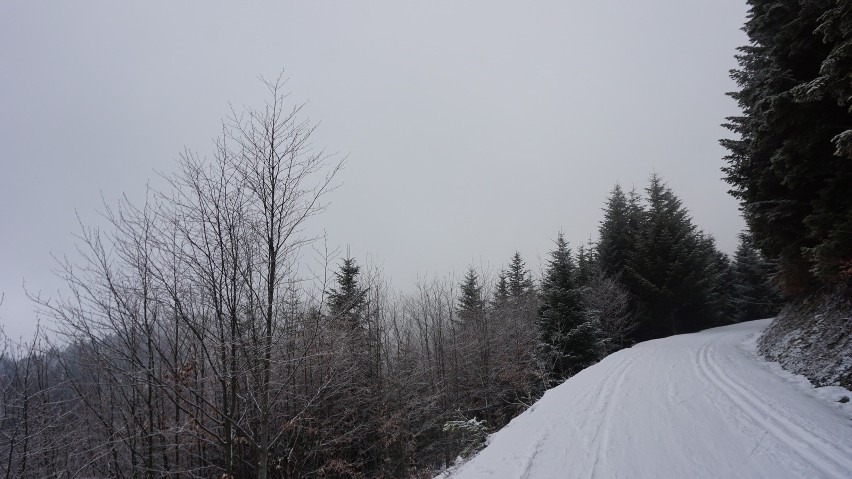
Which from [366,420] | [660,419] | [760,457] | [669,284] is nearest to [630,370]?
[660,419]

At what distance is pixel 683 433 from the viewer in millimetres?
5309

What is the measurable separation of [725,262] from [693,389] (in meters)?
35.9

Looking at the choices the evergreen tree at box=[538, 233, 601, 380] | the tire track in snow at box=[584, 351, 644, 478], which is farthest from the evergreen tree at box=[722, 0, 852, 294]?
the evergreen tree at box=[538, 233, 601, 380]

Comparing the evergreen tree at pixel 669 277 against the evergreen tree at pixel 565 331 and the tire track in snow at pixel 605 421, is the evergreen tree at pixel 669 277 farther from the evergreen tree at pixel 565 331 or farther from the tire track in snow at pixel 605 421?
the tire track in snow at pixel 605 421

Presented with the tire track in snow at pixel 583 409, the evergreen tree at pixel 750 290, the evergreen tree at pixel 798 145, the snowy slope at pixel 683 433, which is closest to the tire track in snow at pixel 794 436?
the snowy slope at pixel 683 433

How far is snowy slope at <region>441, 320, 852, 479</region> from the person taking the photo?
14.1 ft

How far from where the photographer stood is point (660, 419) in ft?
19.6

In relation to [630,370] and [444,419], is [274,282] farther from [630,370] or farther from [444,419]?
[444,419]

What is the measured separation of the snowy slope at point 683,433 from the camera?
431cm

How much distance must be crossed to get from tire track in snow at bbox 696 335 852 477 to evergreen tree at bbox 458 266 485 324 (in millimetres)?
18949

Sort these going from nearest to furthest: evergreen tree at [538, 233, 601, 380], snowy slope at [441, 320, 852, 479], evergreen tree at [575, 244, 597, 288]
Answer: snowy slope at [441, 320, 852, 479] < evergreen tree at [538, 233, 601, 380] < evergreen tree at [575, 244, 597, 288]

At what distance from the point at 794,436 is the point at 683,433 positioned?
1.24 meters

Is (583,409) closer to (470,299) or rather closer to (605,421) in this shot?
(605,421)

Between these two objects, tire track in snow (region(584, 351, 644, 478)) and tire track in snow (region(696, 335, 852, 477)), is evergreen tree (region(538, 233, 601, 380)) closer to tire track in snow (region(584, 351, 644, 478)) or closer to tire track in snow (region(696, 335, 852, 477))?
tire track in snow (region(584, 351, 644, 478))
